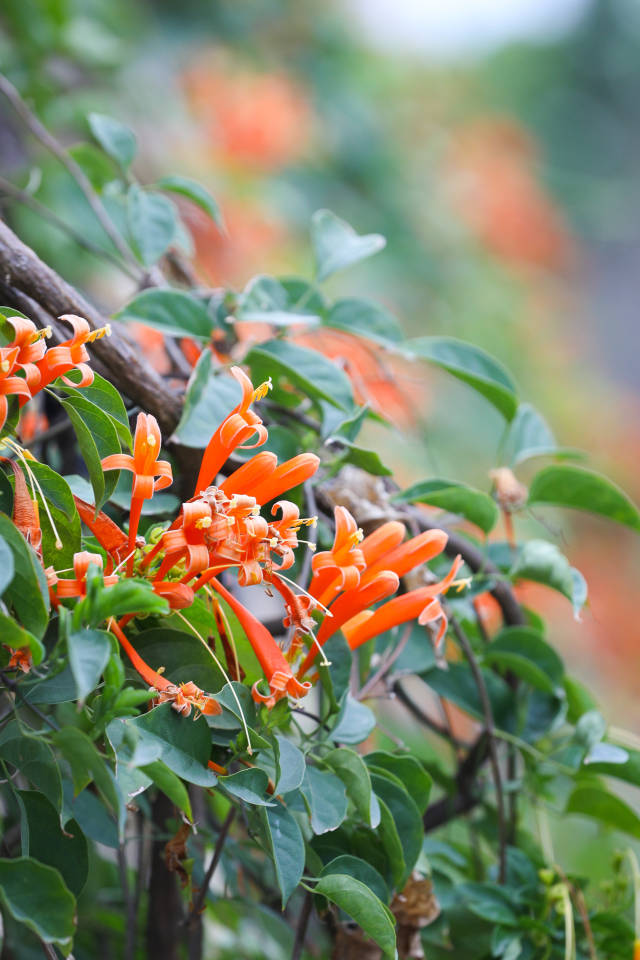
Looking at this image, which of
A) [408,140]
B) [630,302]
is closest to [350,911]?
[408,140]

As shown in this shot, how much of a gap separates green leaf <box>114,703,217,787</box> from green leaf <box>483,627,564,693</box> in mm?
248

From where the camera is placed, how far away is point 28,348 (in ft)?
0.99

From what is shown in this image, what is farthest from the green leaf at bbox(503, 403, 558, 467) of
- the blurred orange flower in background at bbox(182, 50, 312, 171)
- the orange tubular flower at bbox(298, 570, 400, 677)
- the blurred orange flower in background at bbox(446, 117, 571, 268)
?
the blurred orange flower in background at bbox(446, 117, 571, 268)

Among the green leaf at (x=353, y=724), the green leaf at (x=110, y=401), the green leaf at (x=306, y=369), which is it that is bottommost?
the green leaf at (x=353, y=724)

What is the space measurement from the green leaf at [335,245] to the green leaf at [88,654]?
1.07 feet

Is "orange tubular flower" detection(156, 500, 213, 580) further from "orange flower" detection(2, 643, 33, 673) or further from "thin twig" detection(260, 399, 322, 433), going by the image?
"thin twig" detection(260, 399, 322, 433)

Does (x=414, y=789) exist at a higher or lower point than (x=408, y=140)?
lower

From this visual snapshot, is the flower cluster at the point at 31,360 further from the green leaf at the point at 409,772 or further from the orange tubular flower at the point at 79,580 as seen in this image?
the green leaf at the point at 409,772

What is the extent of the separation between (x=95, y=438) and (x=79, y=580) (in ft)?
0.25

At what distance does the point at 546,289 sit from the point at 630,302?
4.07 ft

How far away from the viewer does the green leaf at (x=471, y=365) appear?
52 centimetres

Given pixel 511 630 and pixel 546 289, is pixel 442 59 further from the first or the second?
pixel 511 630

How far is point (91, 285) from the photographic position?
141cm

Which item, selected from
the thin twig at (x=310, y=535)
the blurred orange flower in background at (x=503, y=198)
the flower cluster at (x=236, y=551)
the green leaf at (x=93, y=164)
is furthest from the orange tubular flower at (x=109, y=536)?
the blurred orange flower in background at (x=503, y=198)
